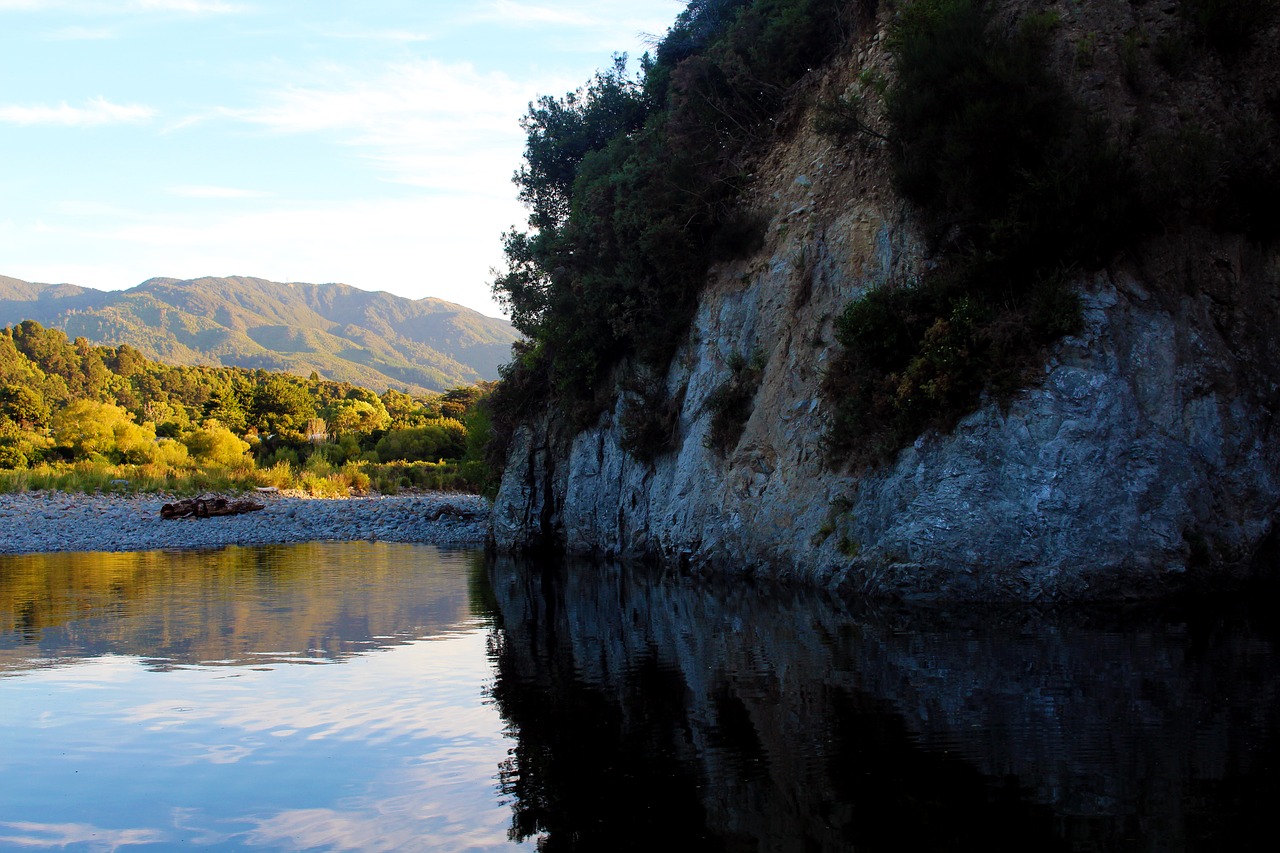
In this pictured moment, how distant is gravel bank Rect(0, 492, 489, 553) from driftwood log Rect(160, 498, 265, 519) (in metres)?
0.50

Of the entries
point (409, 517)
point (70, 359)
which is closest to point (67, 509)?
point (409, 517)

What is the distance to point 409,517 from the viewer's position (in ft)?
126

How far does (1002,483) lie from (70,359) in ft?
388

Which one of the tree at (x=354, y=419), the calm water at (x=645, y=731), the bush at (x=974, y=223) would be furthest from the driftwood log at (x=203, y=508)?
the tree at (x=354, y=419)

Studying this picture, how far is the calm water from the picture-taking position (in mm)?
5797

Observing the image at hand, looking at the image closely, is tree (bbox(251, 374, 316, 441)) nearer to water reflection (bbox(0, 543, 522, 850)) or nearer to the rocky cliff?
water reflection (bbox(0, 543, 522, 850))

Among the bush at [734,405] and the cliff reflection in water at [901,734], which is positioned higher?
the bush at [734,405]

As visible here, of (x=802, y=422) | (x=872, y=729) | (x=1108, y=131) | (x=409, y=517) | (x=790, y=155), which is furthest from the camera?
(x=409, y=517)

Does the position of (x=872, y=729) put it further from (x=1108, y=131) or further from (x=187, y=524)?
(x=187, y=524)

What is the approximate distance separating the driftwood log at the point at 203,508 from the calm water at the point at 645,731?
22.3 meters

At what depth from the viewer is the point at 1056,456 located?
14.7 m

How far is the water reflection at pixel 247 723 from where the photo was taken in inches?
237

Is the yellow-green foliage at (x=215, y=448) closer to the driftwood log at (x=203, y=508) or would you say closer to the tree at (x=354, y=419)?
the tree at (x=354, y=419)

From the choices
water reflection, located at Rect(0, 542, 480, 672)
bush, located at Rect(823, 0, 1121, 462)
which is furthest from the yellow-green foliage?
bush, located at Rect(823, 0, 1121, 462)
